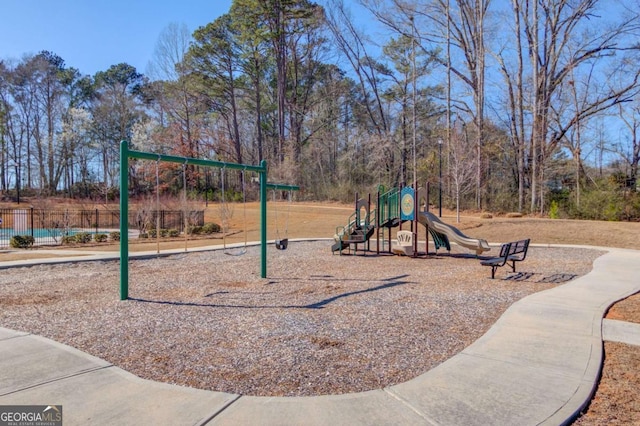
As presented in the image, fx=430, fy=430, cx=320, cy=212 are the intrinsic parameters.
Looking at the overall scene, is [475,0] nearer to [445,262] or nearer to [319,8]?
[319,8]

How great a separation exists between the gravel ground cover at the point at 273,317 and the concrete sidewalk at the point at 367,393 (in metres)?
0.23

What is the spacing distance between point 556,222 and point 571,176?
10741 millimetres

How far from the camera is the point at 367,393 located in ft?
10.8

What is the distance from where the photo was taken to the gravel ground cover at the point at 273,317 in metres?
3.82

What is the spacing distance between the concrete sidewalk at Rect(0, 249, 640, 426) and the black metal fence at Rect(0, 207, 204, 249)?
1350 cm

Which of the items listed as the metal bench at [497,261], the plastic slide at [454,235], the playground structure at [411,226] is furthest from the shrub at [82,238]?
the metal bench at [497,261]

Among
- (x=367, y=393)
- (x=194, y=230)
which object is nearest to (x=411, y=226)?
(x=367, y=393)

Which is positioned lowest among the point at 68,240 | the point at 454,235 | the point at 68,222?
the point at 68,240

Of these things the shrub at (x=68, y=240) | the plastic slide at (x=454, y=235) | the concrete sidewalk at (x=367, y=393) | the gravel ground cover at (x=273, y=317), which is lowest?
the gravel ground cover at (x=273, y=317)

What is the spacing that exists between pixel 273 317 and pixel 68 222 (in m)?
19.5

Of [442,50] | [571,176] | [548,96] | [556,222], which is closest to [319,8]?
[442,50]

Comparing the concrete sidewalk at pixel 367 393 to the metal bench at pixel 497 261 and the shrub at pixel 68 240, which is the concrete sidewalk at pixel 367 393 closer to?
the metal bench at pixel 497 261

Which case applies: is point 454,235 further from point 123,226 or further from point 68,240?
point 68,240

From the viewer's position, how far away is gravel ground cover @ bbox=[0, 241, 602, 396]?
12.5 feet
